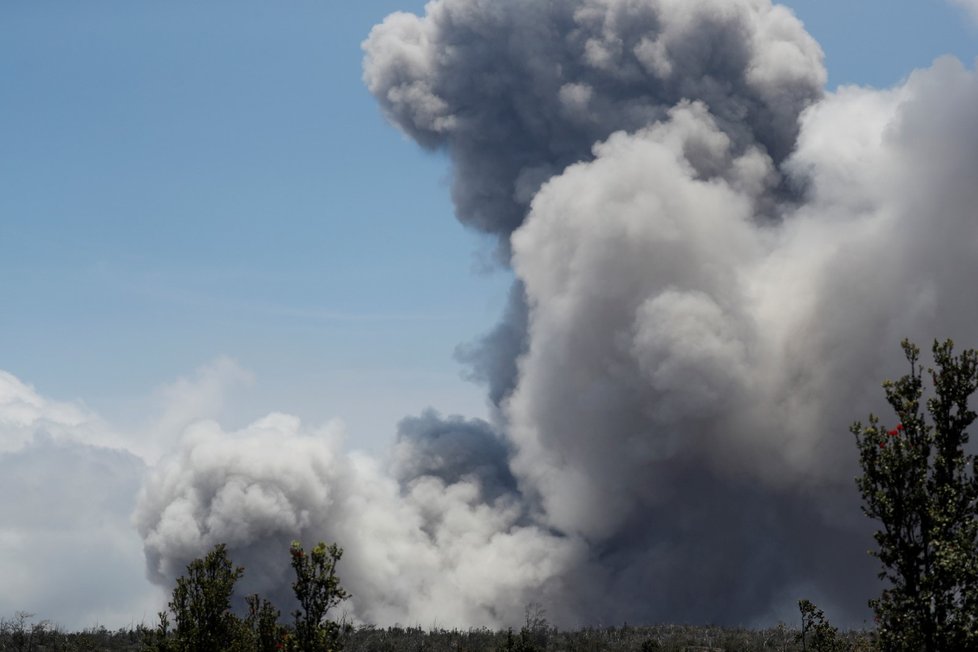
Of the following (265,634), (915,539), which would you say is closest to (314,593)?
(265,634)

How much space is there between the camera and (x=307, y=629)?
23.6 metres

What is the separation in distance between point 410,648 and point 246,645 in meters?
31.5

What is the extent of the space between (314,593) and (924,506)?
14.9 metres

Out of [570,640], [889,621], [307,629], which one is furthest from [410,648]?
[889,621]

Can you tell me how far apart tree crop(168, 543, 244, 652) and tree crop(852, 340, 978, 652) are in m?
17.9

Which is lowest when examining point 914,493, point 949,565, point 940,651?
point 940,651

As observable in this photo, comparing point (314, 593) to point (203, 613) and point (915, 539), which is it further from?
point (915, 539)

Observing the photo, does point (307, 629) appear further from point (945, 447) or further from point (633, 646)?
point (633, 646)

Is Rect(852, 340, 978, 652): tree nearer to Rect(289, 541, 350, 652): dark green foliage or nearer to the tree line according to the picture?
the tree line

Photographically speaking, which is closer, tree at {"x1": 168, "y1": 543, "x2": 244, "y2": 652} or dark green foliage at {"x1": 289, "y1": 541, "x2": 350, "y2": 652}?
dark green foliage at {"x1": 289, "y1": 541, "x2": 350, "y2": 652}

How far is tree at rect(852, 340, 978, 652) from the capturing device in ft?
68.0

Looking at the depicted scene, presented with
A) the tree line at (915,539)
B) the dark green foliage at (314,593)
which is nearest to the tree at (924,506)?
the tree line at (915,539)

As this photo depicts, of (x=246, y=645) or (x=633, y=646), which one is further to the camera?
(x=633, y=646)

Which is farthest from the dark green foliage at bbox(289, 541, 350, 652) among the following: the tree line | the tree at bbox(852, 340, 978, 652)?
the tree at bbox(852, 340, 978, 652)
